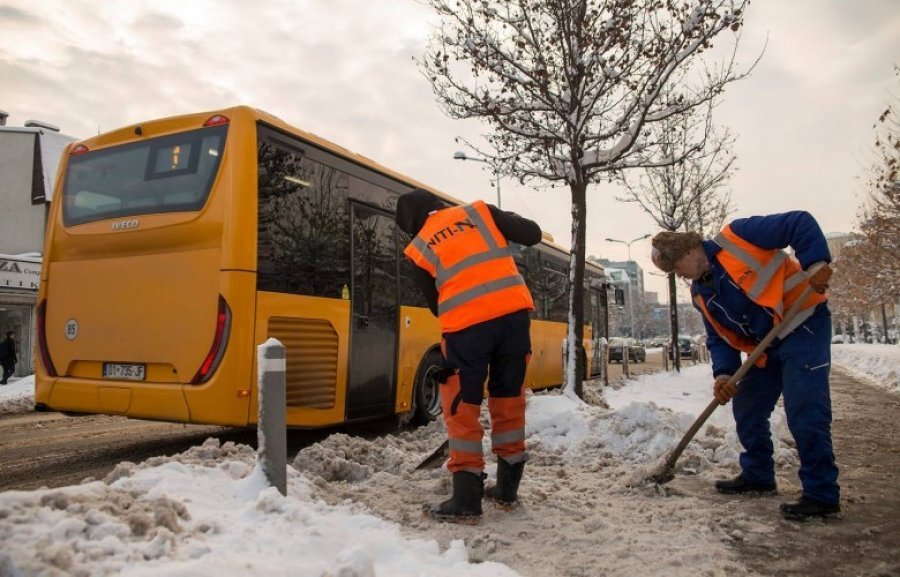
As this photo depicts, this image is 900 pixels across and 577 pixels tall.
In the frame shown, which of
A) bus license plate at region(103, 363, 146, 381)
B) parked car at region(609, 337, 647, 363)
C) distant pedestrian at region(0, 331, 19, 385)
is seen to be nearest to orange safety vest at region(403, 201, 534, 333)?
bus license plate at region(103, 363, 146, 381)

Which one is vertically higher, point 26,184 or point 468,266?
point 26,184

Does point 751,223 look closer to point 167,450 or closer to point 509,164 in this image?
point 167,450

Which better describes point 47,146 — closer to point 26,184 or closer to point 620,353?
point 26,184

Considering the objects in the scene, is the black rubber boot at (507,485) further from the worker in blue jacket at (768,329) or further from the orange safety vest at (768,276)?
the orange safety vest at (768,276)

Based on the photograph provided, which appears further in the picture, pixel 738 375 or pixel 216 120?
pixel 216 120

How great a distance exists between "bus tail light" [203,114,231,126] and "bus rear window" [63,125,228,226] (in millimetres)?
46

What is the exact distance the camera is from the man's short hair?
4.15m

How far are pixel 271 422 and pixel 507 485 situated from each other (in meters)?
1.47

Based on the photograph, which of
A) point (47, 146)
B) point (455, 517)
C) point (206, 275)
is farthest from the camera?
point (47, 146)

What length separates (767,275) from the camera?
3.94 meters

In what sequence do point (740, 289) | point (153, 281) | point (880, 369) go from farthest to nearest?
point (880, 369)
point (153, 281)
point (740, 289)

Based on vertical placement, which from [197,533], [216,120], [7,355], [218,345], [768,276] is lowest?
[197,533]

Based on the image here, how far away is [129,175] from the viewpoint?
5.78m

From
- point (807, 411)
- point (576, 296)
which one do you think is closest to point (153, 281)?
point (807, 411)
